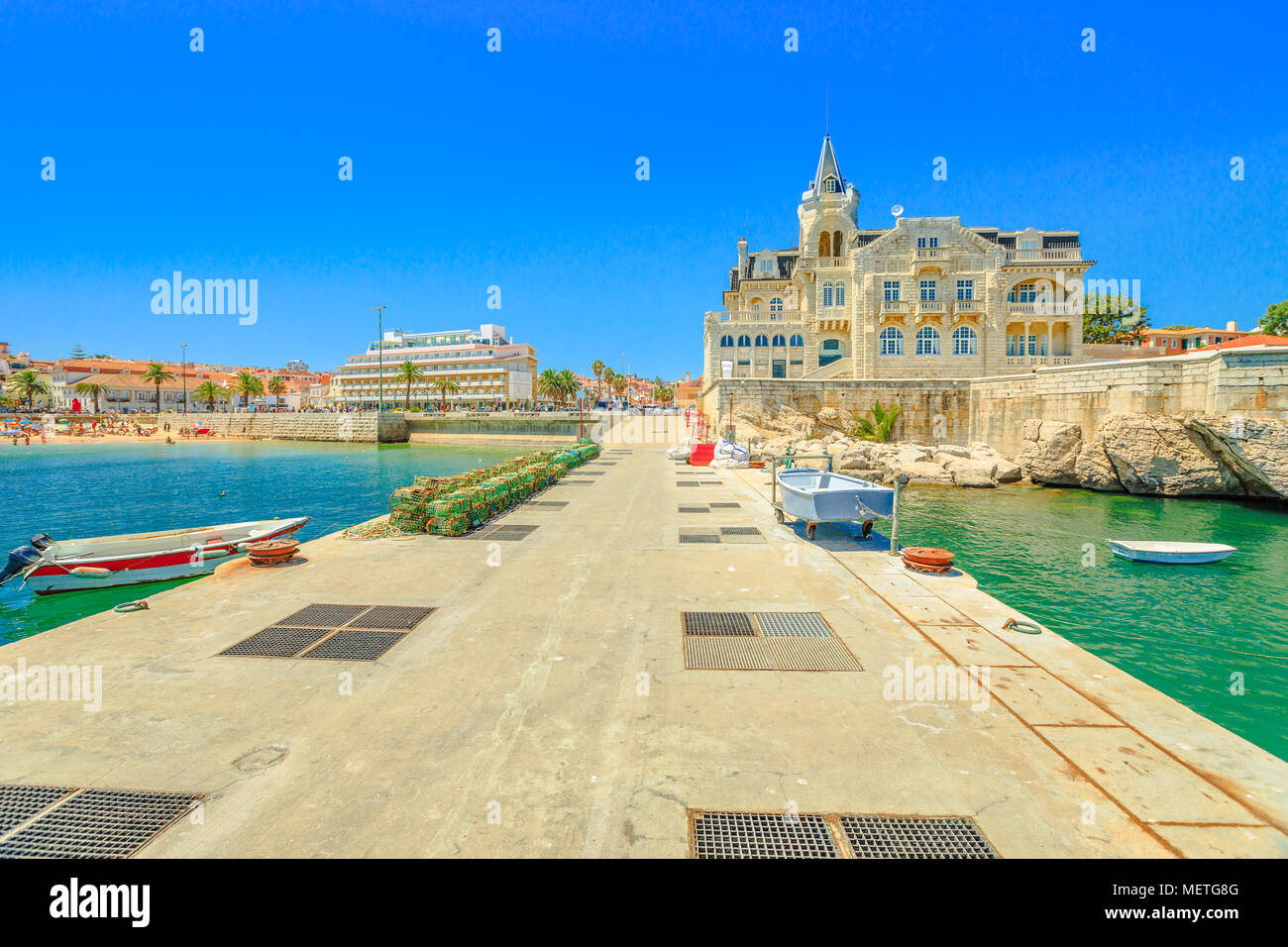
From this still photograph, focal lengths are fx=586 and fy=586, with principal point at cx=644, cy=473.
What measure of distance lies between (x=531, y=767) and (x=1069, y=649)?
669 cm

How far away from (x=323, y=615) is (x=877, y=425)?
1694 inches

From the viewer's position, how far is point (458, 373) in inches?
4870

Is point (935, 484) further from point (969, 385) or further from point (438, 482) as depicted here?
point (438, 482)

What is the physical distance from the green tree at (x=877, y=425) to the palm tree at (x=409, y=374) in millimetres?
89232

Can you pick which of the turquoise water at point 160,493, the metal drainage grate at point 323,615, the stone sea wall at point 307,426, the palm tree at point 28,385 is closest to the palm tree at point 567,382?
the stone sea wall at point 307,426

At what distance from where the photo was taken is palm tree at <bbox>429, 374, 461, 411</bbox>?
11600cm

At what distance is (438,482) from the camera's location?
1625cm

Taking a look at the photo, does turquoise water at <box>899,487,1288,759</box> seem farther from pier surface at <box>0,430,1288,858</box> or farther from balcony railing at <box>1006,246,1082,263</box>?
balcony railing at <box>1006,246,1082,263</box>

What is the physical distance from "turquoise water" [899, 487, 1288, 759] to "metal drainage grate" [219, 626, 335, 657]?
11.7 meters

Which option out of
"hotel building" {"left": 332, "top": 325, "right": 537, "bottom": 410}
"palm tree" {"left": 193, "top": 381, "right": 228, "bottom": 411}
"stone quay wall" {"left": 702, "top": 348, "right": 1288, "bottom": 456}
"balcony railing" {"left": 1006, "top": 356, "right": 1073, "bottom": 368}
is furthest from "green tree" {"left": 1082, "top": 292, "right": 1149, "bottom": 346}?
"palm tree" {"left": 193, "top": 381, "right": 228, "bottom": 411}

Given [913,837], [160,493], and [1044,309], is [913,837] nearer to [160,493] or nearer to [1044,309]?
[160,493]

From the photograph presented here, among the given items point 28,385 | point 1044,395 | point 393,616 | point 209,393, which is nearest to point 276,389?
point 209,393
